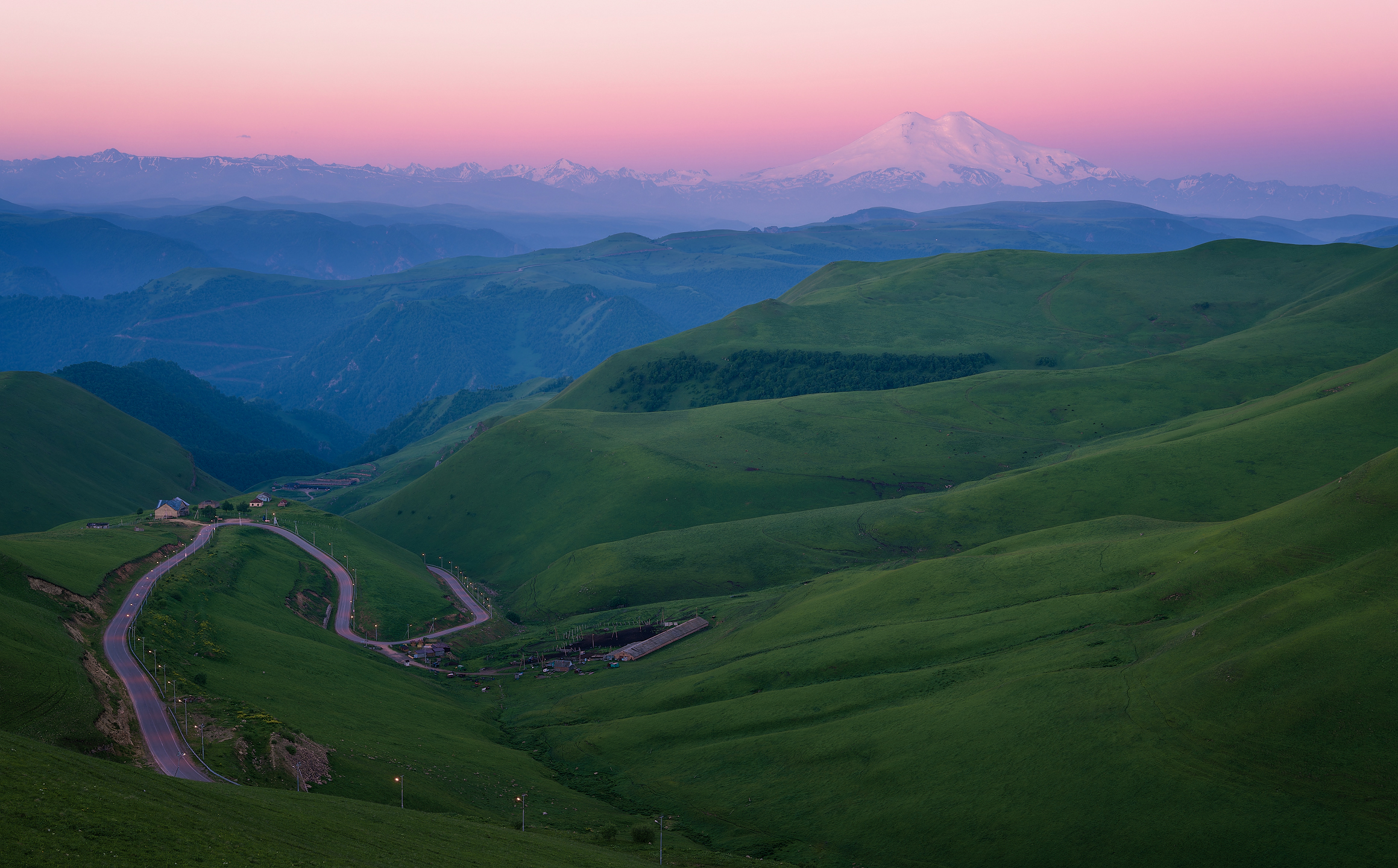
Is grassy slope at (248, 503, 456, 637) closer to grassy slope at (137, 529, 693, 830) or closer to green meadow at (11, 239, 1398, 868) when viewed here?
green meadow at (11, 239, 1398, 868)

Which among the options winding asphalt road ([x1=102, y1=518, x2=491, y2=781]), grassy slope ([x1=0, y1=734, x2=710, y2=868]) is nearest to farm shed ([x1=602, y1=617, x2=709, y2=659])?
winding asphalt road ([x1=102, y1=518, x2=491, y2=781])

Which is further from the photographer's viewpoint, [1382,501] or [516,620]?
[516,620]

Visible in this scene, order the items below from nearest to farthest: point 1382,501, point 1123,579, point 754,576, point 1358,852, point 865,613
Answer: point 1358,852, point 1382,501, point 1123,579, point 865,613, point 754,576

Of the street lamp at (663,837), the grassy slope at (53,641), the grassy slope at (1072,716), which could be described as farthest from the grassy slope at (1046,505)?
the street lamp at (663,837)

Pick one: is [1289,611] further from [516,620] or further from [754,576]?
[516,620]

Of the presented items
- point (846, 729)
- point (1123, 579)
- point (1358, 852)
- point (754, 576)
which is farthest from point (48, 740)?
point (754, 576)

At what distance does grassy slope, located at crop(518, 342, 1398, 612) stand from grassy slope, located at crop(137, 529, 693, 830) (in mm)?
56205

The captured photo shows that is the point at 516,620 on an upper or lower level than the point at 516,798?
lower

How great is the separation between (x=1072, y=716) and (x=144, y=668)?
81639 millimetres

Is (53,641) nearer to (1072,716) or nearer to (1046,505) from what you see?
(1072,716)

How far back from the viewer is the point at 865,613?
408 ft

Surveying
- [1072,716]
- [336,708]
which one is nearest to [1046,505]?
[1072,716]

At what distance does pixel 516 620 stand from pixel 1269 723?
435ft

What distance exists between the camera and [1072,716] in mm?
79688
